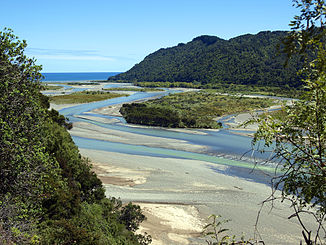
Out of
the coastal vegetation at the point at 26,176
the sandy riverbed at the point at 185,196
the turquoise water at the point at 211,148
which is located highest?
the coastal vegetation at the point at 26,176

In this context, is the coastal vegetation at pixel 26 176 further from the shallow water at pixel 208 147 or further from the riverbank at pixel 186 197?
the shallow water at pixel 208 147

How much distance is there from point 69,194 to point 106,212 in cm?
327

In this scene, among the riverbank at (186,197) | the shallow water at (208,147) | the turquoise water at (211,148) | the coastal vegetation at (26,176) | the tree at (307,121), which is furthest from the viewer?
the shallow water at (208,147)

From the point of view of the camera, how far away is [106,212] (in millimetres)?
16375

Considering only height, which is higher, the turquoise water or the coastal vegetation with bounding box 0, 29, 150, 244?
the coastal vegetation with bounding box 0, 29, 150, 244

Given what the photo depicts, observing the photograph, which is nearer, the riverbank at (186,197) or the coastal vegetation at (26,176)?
the coastal vegetation at (26,176)

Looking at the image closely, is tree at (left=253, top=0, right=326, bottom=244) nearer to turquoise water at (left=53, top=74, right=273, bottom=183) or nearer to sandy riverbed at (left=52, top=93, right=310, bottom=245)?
sandy riverbed at (left=52, top=93, right=310, bottom=245)

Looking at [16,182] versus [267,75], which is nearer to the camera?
[16,182]

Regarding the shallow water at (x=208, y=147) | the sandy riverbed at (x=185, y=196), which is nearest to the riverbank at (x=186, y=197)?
the sandy riverbed at (x=185, y=196)

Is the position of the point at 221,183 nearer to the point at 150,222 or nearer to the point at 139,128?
the point at 150,222

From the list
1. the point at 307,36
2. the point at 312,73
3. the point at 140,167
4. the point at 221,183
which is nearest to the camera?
the point at 307,36

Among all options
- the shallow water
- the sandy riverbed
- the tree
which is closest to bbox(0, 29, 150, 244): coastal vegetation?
the sandy riverbed

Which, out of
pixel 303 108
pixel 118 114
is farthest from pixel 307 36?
pixel 118 114

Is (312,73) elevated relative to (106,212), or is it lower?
elevated
